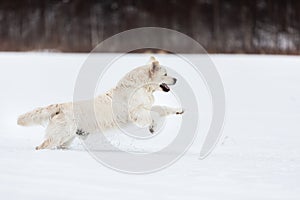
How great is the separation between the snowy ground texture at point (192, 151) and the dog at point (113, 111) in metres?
0.33

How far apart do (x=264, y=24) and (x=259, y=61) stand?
5.53 feet

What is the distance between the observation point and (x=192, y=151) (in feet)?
22.9

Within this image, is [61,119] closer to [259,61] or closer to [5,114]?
[5,114]

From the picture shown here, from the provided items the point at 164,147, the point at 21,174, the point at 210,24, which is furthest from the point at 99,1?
the point at 21,174

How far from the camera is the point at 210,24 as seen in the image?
599 inches

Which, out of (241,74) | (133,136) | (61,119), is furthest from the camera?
(241,74)

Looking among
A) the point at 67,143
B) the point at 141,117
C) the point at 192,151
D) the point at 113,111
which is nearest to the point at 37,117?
the point at 67,143

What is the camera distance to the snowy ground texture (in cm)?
439

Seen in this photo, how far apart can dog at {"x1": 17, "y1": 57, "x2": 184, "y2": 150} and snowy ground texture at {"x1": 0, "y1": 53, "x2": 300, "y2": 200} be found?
0.33 m

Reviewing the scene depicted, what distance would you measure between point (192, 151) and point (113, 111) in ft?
3.40

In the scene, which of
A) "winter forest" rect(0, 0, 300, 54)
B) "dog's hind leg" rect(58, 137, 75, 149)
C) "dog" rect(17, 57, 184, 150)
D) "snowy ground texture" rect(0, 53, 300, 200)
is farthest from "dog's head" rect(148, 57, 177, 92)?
"winter forest" rect(0, 0, 300, 54)

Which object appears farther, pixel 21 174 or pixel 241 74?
pixel 241 74

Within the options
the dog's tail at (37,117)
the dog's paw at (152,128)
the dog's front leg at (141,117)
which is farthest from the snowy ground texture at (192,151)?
the dog's front leg at (141,117)

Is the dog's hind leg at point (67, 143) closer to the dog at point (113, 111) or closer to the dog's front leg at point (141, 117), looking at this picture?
the dog at point (113, 111)
